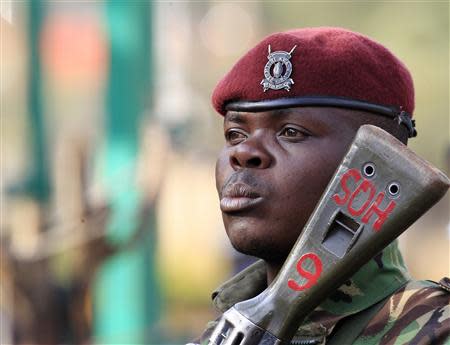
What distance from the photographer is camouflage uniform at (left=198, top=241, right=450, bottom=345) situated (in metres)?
1.97

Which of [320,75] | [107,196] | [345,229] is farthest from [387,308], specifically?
[107,196]

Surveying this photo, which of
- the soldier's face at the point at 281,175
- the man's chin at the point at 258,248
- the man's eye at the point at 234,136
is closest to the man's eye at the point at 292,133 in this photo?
the soldier's face at the point at 281,175

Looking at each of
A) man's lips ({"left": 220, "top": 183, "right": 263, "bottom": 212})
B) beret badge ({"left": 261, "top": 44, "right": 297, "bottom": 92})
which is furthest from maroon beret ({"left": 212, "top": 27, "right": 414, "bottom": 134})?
man's lips ({"left": 220, "top": 183, "right": 263, "bottom": 212})

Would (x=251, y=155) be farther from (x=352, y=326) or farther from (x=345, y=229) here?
(x=352, y=326)

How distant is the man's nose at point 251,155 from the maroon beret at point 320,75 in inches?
3.5

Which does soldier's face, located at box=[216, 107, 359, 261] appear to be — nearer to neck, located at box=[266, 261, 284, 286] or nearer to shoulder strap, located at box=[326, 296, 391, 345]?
neck, located at box=[266, 261, 284, 286]

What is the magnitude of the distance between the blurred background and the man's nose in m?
3.21

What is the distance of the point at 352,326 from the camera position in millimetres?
2092

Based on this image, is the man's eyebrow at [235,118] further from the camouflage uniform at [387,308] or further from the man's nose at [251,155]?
the camouflage uniform at [387,308]

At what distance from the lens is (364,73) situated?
2.16 metres

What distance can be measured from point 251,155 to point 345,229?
0.27m

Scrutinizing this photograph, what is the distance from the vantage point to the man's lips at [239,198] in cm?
208

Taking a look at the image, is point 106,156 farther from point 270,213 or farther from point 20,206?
point 270,213

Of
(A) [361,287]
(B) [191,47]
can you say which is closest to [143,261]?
(A) [361,287]
